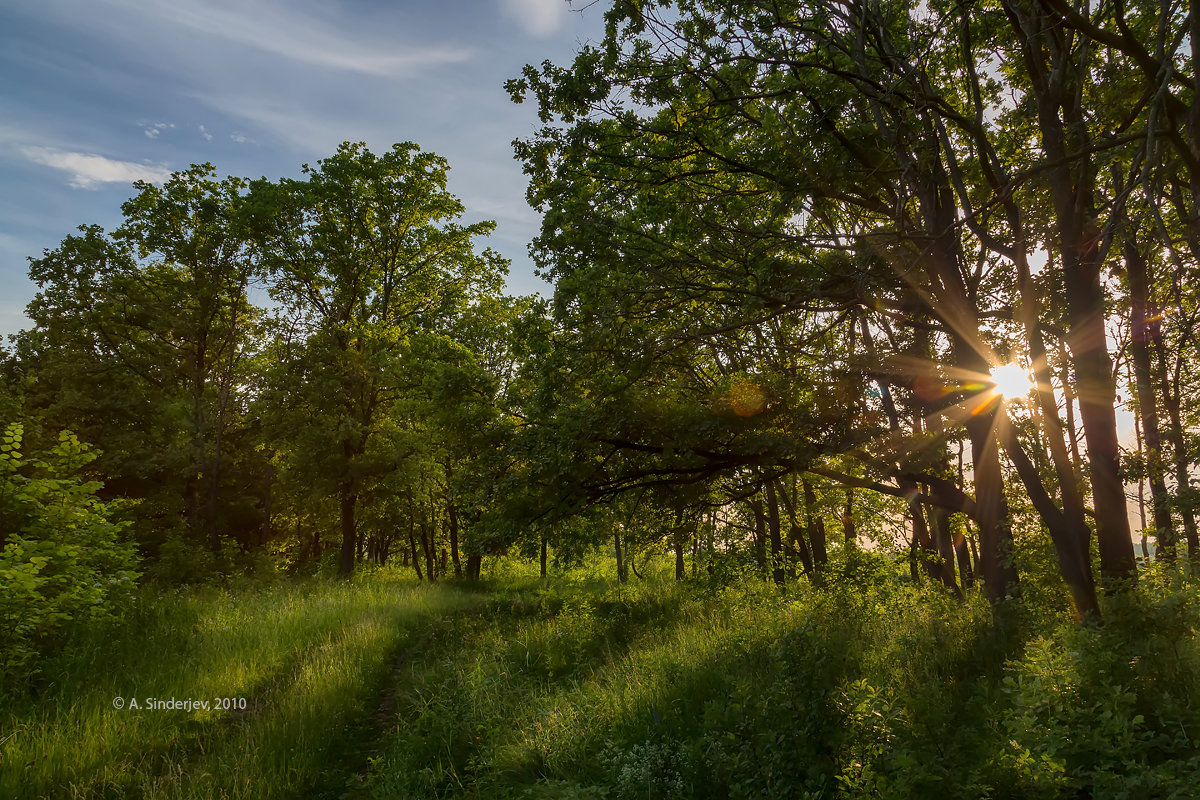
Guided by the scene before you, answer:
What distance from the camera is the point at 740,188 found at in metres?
11.0

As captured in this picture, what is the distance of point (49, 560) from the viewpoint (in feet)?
24.2

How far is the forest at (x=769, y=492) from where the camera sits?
15.3ft

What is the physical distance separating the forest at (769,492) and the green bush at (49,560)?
7 cm

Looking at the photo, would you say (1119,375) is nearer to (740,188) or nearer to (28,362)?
(740,188)

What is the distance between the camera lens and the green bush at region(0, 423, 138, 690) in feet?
20.6

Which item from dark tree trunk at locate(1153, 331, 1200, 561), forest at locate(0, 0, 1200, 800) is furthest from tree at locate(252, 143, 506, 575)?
dark tree trunk at locate(1153, 331, 1200, 561)

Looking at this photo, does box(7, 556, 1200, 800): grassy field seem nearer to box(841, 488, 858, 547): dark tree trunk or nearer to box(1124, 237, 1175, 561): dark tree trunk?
box(1124, 237, 1175, 561): dark tree trunk

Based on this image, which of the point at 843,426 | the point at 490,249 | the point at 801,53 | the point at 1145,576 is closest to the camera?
the point at 1145,576

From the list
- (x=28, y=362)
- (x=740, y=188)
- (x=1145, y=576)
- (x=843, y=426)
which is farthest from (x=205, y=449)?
(x=1145, y=576)

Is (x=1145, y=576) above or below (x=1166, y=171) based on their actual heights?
below

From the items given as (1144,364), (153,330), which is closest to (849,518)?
(1144,364)

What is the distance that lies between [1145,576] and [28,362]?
39.9m

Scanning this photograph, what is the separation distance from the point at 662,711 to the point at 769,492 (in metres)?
11.4

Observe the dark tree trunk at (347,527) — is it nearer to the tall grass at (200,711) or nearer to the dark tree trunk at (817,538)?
the tall grass at (200,711)
